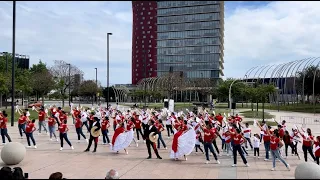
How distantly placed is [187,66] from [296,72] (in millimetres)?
67629

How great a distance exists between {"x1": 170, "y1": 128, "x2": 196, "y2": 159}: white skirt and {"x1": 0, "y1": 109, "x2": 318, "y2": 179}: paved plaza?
0.35 meters

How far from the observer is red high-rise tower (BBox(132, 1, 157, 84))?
147375mm

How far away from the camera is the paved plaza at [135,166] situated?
1104 cm

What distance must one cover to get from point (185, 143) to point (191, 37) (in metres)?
112

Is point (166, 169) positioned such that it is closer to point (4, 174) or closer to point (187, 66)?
point (4, 174)

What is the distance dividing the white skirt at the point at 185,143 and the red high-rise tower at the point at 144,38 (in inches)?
5168

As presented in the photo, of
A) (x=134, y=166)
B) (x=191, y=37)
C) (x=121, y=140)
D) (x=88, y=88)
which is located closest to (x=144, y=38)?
(x=191, y=37)

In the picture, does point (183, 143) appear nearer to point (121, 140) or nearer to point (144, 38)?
point (121, 140)

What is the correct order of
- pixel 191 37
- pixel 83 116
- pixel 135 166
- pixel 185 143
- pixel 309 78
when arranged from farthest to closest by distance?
pixel 191 37 → pixel 309 78 → pixel 83 116 → pixel 185 143 → pixel 135 166

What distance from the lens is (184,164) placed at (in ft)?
42.3

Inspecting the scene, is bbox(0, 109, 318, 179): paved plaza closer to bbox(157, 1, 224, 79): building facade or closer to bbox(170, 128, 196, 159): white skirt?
bbox(170, 128, 196, 159): white skirt

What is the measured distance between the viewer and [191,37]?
4830 inches

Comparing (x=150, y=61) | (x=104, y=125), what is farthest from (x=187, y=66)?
(x=104, y=125)

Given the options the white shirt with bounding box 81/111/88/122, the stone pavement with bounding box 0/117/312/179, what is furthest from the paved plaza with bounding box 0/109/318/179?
the white shirt with bounding box 81/111/88/122
